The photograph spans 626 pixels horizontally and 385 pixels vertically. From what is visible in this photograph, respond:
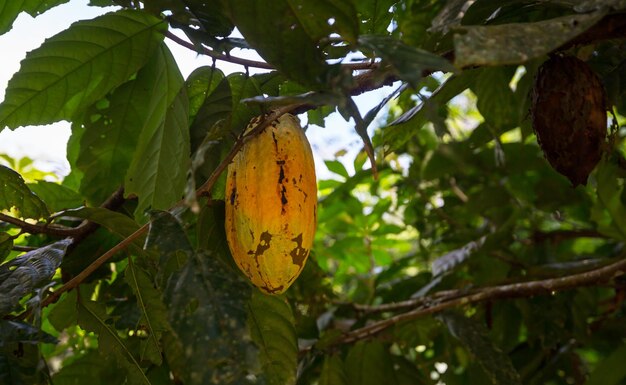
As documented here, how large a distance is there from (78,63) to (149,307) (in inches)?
17.0

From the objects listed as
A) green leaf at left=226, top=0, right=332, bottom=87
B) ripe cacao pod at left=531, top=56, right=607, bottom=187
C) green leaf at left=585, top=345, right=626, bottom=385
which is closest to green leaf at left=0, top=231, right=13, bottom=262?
green leaf at left=226, top=0, right=332, bottom=87

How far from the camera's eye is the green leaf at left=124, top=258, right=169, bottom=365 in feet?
3.30

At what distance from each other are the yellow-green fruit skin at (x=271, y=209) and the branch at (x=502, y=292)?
23.3 inches

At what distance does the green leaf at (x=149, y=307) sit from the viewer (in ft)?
3.30

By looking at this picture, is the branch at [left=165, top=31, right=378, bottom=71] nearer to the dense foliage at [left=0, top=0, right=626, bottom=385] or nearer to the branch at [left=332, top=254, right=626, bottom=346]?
the dense foliage at [left=0, top=0, right=626, bottom=385]

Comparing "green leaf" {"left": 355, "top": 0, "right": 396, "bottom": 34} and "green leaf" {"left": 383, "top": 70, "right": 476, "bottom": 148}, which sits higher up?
"green leaf" {"left": 355, "top": 0, "right": 396, "bottom": 34}

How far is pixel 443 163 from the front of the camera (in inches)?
85.0

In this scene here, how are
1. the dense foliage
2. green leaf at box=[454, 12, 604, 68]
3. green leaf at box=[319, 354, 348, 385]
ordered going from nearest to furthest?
green leaf at box=[454, 12, 604, 68] < the dense foliage < green leaf at box=[319, 354, 348, 385]

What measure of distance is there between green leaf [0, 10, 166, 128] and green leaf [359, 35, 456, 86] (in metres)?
0.52

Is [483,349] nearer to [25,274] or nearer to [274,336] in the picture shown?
[274,336]

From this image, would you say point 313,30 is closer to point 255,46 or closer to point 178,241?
point 255,46

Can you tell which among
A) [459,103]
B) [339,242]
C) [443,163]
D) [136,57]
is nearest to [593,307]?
[443,163]

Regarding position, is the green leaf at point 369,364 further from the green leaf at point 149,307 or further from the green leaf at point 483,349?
the green leaf at point 149,307

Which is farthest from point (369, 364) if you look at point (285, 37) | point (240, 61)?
point (285, 37)
